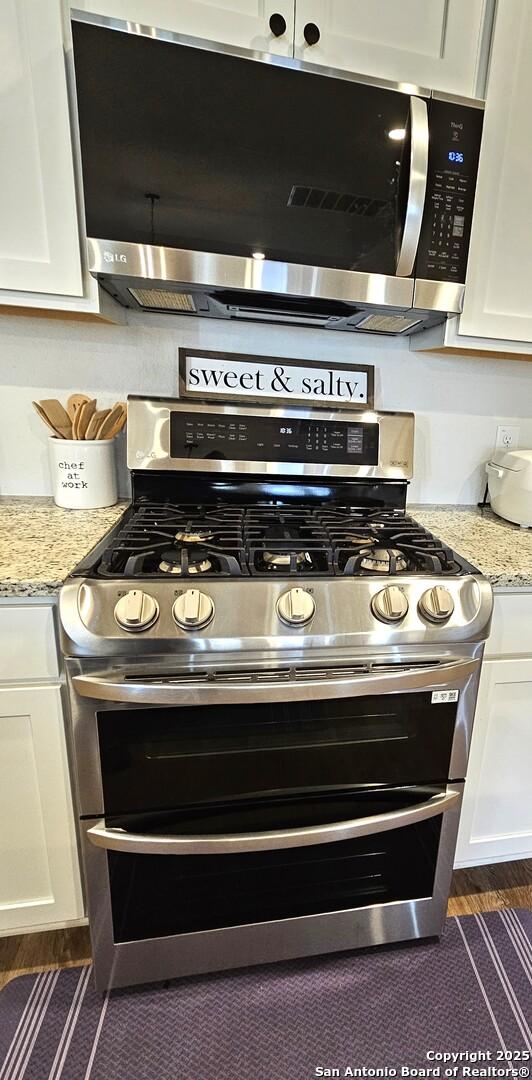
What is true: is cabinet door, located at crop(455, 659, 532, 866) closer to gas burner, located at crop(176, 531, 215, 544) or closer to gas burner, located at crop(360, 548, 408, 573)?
gas burner, located at crop(360, 548, 408, 573)

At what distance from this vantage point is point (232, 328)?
1395 millimetres

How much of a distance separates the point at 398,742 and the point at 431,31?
1459 millimetres

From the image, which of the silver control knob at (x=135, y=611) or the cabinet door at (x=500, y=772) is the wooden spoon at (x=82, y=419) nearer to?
the silver control knob at (x=135, y=611)

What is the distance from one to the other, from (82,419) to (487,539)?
3.47 ft

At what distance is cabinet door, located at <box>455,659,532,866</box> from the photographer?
1130mm

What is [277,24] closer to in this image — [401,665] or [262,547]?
[262,547]

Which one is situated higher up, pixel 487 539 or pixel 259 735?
pixel 487 539

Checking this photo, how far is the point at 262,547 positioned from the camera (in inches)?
38.4

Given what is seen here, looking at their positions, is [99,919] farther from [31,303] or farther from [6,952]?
[31,303]

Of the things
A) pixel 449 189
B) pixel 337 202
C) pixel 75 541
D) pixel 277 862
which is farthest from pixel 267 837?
pixel 449 189

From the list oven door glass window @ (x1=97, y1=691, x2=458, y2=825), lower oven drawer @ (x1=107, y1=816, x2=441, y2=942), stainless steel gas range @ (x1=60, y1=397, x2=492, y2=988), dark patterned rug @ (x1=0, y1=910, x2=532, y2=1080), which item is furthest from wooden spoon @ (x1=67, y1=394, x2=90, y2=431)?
dark patterned rug @ (x1=0, y1=910, x2=532, y2=1080)

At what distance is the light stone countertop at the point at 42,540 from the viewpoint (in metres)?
0.86

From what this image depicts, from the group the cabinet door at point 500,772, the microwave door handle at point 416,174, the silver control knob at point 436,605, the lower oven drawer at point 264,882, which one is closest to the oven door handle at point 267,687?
the silver control knob at point 436,605

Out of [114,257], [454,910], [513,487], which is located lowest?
[454,910]
